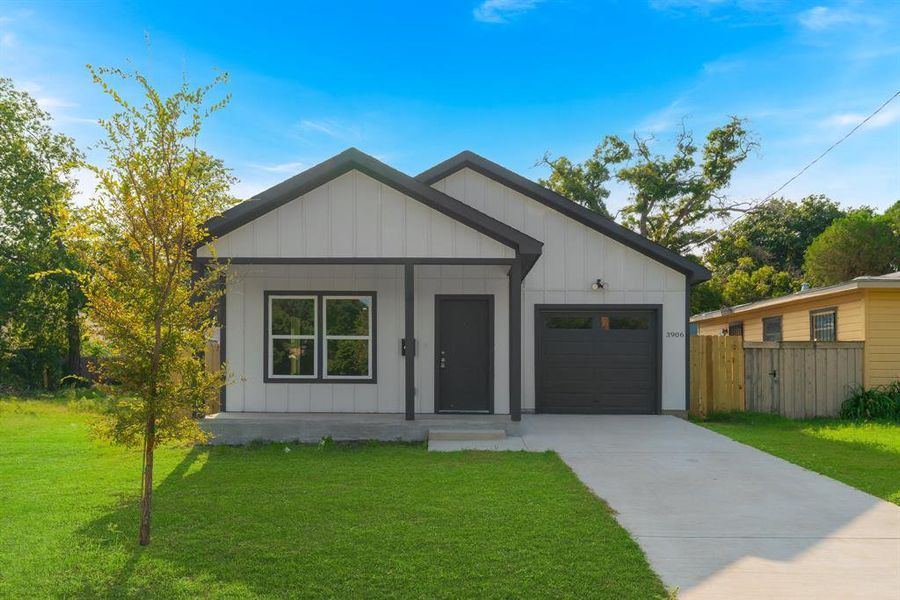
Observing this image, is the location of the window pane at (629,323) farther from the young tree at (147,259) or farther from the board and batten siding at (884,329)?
the young tree at (147,259)

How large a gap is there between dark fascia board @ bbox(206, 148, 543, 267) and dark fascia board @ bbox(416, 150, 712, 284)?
3280mm

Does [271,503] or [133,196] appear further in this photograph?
[271,503]

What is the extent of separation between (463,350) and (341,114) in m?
8.37

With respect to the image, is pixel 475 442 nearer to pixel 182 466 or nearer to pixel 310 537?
pixel 182 466

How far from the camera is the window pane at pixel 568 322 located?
13.1 m

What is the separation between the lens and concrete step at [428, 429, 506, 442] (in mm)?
9914

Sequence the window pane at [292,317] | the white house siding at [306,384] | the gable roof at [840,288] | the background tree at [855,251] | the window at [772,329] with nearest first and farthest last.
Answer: the white house siding at [306,384]
the window pane at [292,317]
the gable roof at [840,288]
the window at [772,329]
the background tree at [855,251]

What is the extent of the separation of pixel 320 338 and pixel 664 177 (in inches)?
946

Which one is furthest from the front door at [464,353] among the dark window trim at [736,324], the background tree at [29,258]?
the background tree at [29,258]

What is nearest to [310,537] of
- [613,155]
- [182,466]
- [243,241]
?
[182,466]

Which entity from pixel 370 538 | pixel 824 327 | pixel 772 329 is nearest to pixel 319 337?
pixel 370 538

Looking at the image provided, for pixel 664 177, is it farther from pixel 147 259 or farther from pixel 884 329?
pixel 147 259

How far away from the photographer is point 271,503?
626 cm

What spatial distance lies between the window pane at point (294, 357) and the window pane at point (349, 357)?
0.33 m
